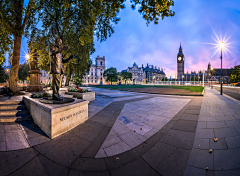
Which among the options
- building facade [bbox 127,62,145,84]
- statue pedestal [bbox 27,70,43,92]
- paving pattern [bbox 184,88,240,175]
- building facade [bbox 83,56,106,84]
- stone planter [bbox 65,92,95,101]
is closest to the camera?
paving pattern [bbox 184,88,240,175]

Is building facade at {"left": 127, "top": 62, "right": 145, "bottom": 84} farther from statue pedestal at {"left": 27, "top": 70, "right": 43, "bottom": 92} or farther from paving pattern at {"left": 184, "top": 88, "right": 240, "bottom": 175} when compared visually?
paving pattern at {"left": 184, "top": 88, "right": 240, "bottom": 175}

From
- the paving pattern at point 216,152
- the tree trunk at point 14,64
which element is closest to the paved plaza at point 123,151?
the paving pattern at point 216,152

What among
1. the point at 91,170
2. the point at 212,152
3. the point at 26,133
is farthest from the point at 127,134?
the point at 26,133

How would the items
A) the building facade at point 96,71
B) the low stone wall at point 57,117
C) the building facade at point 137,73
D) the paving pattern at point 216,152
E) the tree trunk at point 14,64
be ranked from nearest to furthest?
1. the paving pattern at point 216,152
2. the low stone wall at point 57,117
3. the tree trunk at point 14,64
4. the building facade at point 96,71
5. the building facade at point 137,73

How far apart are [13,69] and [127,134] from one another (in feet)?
37.6

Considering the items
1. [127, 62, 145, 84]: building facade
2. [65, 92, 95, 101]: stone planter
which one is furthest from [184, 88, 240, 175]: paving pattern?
[127, 62, 145, 84]: building facade

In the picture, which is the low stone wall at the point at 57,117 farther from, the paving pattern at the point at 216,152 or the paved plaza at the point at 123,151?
the paving pattern at the point at 216,152

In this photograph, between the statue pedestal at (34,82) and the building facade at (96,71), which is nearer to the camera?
the statue pedestal at (34,82)

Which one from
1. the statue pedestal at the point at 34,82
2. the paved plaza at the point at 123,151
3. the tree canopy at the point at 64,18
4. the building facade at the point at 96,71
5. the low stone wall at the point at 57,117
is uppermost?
the building facade at the point at 96,71

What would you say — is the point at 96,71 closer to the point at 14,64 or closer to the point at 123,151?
the point at 14,64

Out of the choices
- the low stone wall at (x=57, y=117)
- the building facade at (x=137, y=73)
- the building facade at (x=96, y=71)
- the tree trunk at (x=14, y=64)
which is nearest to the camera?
the low stone wall at (x=57, y=117)

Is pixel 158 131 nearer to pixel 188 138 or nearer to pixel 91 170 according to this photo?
pixel 188 138

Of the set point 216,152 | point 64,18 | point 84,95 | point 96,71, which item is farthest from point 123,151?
point 96,71

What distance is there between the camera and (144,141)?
10.8ft
